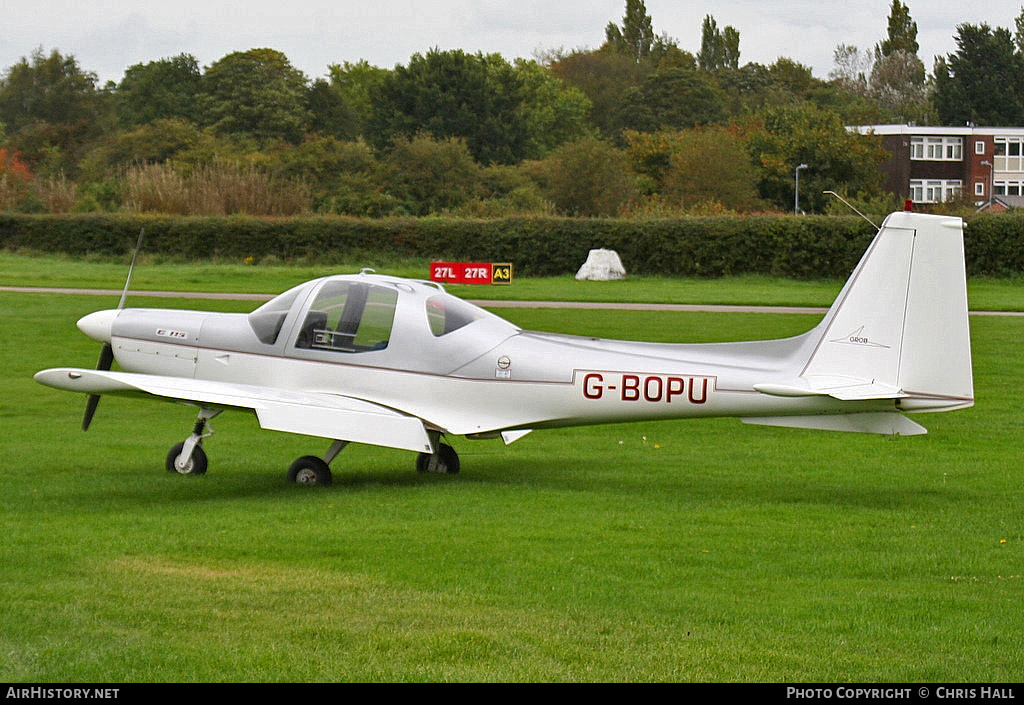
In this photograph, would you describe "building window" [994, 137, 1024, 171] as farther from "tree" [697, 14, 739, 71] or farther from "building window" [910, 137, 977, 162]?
"tree" [697, 14, 739, 71]

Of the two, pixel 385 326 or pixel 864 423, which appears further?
pixel 385 326

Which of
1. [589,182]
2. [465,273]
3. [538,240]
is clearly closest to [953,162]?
[589,182]

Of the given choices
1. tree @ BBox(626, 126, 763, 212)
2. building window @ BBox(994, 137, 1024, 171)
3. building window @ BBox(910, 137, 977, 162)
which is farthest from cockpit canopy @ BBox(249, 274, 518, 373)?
building window @ BBox(994, 137, 1024, 171)

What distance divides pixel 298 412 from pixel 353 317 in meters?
1.17

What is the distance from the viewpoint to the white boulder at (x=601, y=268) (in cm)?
4716


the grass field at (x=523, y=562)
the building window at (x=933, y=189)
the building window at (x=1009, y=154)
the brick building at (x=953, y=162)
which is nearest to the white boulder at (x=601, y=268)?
the grass field at (x=523, y=562)

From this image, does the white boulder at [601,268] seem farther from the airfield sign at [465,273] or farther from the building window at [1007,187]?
the building window at [1007,187]

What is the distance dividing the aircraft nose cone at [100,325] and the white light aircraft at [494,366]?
2cm

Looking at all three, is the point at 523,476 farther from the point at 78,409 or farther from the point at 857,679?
the point at 78,409

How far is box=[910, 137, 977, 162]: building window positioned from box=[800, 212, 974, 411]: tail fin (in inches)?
3497

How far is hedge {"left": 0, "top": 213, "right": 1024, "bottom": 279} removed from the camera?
46500mm

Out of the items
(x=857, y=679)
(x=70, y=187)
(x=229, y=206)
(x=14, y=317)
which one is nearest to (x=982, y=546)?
(x=857, y=679)

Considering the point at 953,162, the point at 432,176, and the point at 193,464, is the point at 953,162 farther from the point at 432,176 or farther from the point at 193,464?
the point at 193,464

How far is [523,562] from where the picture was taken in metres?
8.37
